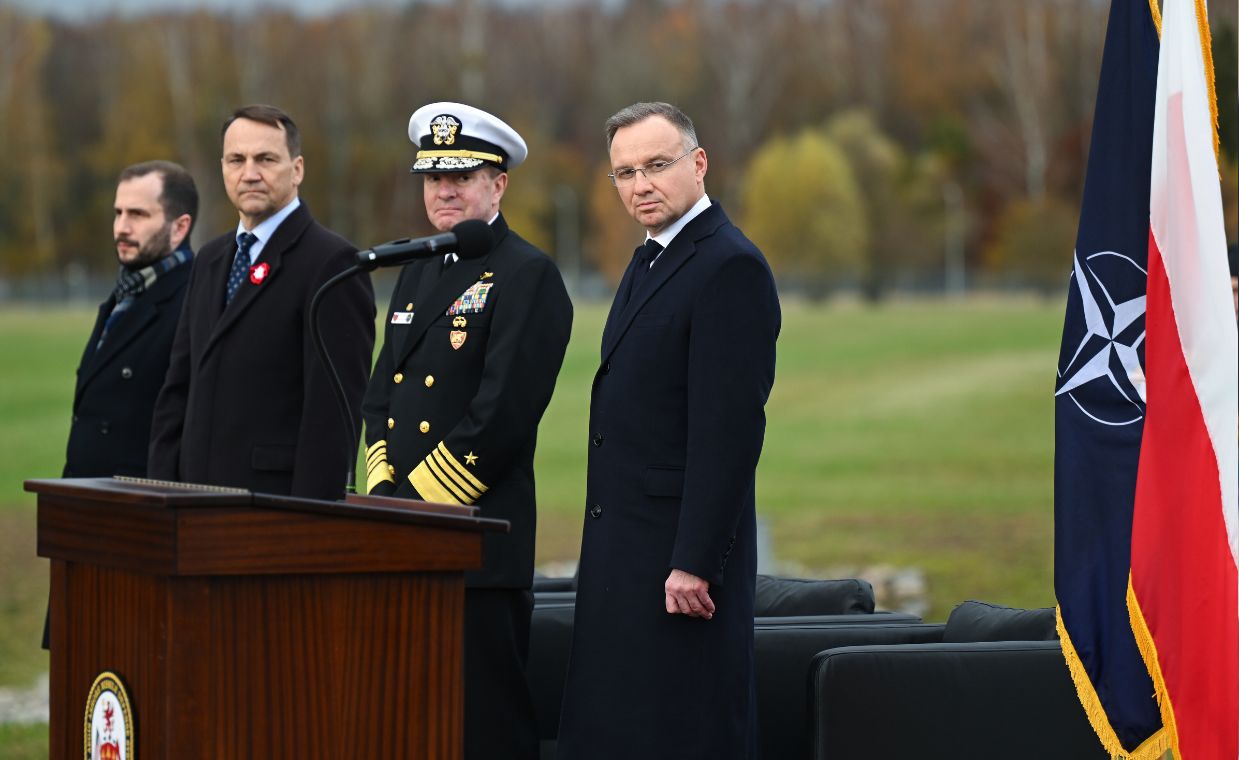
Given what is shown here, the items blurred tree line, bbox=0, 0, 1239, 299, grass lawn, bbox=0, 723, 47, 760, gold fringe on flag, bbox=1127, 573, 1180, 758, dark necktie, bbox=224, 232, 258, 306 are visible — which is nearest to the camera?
gold fringe on flag, bbox=1127, 573, 1180, 758

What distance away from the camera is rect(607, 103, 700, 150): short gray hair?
3678 millimetres

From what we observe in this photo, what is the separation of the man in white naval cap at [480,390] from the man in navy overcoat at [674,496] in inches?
10.5

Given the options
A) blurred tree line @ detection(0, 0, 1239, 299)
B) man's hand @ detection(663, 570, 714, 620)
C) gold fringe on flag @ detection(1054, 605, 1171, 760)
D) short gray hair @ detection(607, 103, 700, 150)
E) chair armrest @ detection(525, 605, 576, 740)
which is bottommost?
chair armrest @ detection(525, 605, 576, 740)

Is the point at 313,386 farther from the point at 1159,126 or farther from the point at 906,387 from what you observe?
the point at 906,387

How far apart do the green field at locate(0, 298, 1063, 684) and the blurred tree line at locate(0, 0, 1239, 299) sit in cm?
748

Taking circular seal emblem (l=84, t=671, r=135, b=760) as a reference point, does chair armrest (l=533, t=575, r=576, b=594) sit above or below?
below

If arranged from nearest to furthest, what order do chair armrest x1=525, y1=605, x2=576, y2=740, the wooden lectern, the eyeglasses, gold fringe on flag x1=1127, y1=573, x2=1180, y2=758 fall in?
1. the wooden lectern
2. gold fringe on flag x1=1127, y1=573, x2=1180, y2=758
3. the eyeglasses
4. chair armrest x1=525, y1=605, x2=576, y2=740

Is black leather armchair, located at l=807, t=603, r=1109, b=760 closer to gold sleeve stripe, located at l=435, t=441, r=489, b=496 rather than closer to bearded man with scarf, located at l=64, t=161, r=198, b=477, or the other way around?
gold sleeve stripe, located at l=435, t=441, r=489, b=496

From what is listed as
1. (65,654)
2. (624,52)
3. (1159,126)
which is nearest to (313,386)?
(65,654)

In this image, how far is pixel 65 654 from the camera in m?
3.14

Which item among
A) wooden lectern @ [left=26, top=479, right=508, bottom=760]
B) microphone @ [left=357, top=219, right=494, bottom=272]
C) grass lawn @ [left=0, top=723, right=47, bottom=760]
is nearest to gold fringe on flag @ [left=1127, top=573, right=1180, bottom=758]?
wooden lectern @ [left=26, top=479, right=508, bottom=760]

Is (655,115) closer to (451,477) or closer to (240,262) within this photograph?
(451,477)

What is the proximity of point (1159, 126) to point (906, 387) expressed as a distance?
3047 centimetres

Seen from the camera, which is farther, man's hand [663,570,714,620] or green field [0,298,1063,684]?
green field [0,298,1063,684]
